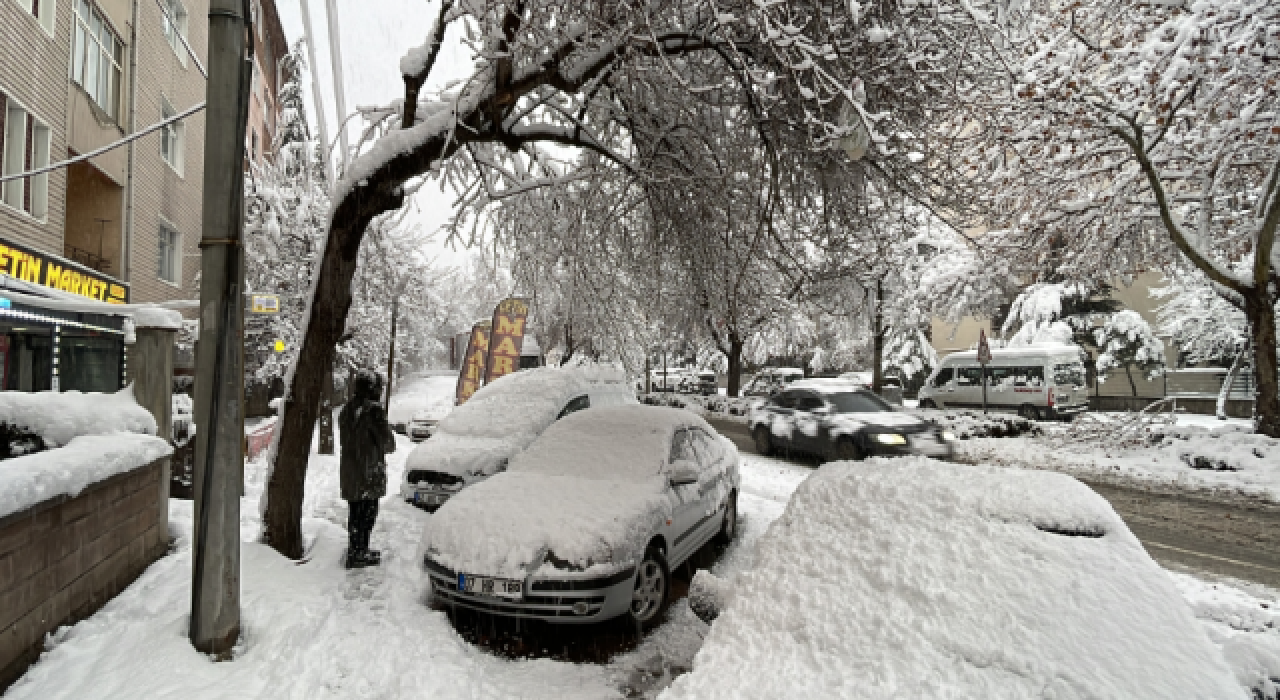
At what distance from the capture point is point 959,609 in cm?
207

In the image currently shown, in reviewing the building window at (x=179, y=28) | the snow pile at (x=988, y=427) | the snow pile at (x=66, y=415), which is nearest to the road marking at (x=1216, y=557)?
the snow pile at (x=988, y=427)

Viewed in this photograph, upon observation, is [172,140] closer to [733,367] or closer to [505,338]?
[505,338]

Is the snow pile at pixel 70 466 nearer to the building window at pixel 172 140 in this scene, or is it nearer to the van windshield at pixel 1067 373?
the building window at pixel 172 140

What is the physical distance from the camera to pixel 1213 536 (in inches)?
314

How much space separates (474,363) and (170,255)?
8978mm

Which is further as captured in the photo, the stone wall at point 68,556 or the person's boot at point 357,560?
the person's boot at point 357,560

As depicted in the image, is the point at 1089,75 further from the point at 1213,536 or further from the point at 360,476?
the point at 360,476

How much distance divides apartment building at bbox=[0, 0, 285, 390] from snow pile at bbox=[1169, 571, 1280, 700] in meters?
11.9

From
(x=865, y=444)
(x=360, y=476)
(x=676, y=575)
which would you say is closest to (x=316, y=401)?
(x=360, y=476)

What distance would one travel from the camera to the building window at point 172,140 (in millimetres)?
16391

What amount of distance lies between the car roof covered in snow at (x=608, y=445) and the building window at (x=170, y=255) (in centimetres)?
1526

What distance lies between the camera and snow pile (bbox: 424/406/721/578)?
4516 mm

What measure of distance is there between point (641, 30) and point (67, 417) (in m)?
5.08

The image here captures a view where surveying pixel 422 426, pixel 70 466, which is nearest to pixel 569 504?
pixel 70 466
